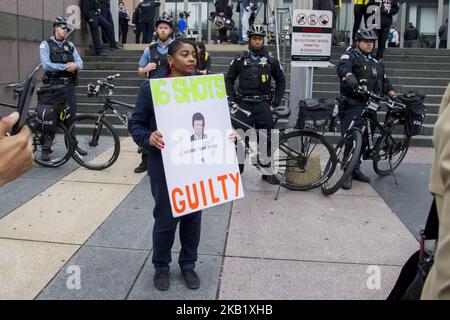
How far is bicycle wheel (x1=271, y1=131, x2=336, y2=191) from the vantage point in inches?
237

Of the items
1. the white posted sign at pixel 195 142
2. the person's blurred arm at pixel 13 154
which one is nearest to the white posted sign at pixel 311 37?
the white posted sign at pixel 195 142

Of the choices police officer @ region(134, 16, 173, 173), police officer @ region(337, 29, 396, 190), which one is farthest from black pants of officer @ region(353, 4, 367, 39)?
police officer @ region(134, 16, 173, 173)

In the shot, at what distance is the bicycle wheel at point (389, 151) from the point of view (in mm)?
6664

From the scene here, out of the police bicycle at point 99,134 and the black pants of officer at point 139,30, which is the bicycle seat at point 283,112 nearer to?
the police bicycle at point 99,134

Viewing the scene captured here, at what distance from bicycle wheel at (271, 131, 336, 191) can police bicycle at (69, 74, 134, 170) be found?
2.11 meters

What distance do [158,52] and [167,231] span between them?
3.60 metres

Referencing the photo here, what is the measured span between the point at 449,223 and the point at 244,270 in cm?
307

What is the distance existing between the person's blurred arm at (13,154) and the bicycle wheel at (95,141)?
5.32 m

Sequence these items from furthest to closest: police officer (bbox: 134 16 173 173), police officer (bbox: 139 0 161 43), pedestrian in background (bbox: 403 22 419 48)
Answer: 1. pedestrian in background (bbox: 403 22 419 48)
2. police officer (bbox: 139 0 161 43)
3. police officer (bbox: 134 16 173 173)

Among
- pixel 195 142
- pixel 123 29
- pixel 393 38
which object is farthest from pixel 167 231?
pixel 393 38

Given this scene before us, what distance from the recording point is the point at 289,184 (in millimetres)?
6164

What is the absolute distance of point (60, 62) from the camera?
7238 mm

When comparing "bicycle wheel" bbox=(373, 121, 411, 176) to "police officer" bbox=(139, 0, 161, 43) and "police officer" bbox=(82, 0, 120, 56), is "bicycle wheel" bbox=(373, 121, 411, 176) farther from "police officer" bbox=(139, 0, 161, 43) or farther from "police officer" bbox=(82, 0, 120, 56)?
"police officer" bbox=(139, 0, 161, 43)

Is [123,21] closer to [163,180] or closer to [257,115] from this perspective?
[257,115]
